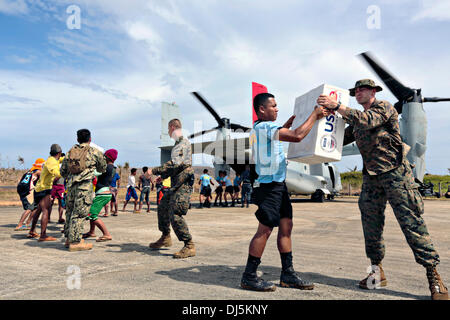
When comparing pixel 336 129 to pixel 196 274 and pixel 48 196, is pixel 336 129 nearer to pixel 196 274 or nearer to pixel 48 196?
pixel 196 274

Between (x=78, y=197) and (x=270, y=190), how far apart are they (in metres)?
3.27

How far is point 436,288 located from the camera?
2.62m

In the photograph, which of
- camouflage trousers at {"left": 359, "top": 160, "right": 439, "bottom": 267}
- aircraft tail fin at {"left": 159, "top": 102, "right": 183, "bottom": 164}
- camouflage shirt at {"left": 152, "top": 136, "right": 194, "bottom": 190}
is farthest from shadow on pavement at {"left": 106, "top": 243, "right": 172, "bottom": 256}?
aircraft tail fin at {"left": 159, "top": 102, "right": 183, "bottom": 164}

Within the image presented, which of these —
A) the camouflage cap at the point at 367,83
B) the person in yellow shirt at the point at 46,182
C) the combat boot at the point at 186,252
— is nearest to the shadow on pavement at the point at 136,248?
the combat boot at the point at 186,252

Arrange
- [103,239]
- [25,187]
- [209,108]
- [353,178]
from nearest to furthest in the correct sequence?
1. [103,239]
2. [25,187]
3. [209,108]
4. [353,178]

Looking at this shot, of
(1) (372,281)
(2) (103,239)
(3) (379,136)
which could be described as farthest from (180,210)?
(3) (379,136)

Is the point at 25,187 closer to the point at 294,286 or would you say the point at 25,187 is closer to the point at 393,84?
the point at 294,286

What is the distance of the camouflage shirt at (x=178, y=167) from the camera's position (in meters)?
4.43

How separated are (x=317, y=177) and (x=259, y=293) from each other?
667 inches

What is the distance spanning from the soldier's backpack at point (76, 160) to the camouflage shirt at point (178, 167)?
3.97 feet

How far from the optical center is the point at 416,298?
2.65 metres

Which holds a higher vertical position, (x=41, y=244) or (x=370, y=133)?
(x=370, y=133)

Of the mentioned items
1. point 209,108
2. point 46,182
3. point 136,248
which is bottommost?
point 136,248

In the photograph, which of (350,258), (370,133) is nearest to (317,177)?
(350,258)
